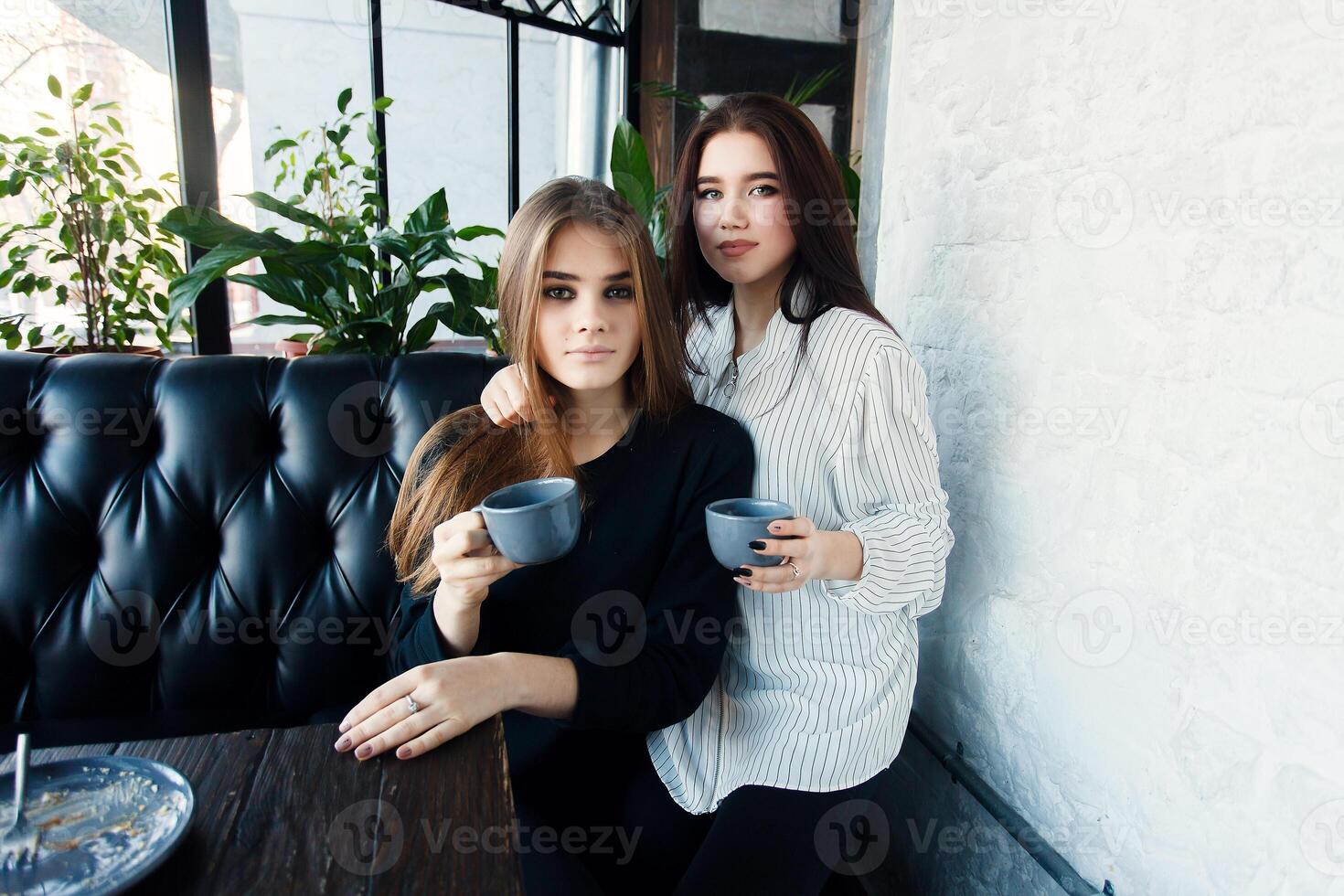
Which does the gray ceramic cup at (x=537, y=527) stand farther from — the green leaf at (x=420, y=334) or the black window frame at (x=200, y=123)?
the black window frame at (x=200, y=123)

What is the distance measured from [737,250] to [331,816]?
35.5 inches

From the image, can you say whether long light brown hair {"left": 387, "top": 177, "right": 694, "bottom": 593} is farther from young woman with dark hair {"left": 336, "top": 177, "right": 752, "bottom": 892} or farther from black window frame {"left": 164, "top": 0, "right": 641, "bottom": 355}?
black window frame {"left": 164, "top": 0, "right": 641, "bottom": 355}

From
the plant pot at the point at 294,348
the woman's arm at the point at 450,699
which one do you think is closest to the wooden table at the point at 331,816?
the woman's arm at the point at 450,699

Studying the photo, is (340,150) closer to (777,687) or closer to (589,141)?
(589,141)

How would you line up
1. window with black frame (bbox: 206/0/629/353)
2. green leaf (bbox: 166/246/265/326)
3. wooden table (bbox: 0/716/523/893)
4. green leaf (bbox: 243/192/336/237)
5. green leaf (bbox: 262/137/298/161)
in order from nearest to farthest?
wooden table (bbox: 0/716/523/893) < green leaf (bbox: 166/246/265/326) < green leaf (bbox: 243/192/336/237) < green leaf (bbox: 262/137/298/161) < window with black frame (bbox: 206/0/629/353)

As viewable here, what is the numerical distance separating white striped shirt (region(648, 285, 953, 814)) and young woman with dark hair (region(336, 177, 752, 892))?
9cm

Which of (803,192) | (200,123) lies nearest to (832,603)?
(803,192)

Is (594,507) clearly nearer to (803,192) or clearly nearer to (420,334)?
(803,192)

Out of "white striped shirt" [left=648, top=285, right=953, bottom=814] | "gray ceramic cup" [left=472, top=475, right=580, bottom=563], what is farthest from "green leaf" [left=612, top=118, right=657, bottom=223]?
"gray ceramic cup" [left=472, top=475, right=580, bottom=563]

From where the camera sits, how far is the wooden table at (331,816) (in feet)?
1.92

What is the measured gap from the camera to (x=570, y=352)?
1114 millimetres

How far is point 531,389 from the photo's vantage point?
1164 millimetres

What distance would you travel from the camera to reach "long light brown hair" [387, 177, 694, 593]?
112cm

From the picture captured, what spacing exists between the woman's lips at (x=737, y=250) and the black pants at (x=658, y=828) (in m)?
0.74
